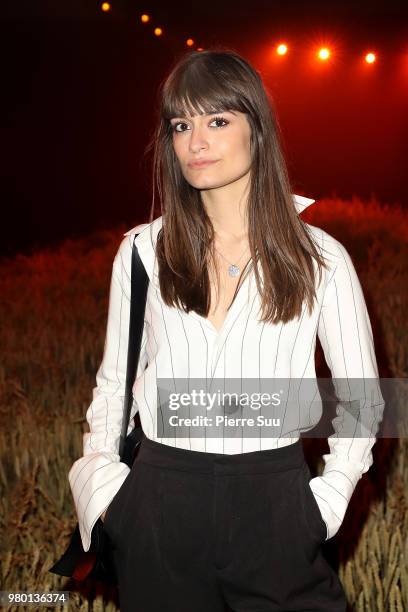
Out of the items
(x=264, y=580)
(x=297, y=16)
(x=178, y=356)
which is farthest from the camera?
(x=297, y=16)

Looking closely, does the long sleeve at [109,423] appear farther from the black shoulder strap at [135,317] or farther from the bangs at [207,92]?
the bangs at [207,92]

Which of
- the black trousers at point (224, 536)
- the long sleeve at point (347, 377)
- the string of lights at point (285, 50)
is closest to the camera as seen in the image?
the black trousers at point (224, 536)

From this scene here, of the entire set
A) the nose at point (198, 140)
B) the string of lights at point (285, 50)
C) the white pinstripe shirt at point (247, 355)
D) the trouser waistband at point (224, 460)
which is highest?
the string of lights at point (285, 50)

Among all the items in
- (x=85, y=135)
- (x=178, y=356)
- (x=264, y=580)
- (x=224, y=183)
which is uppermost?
(x=85, y=135)

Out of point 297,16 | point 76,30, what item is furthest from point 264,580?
point 76,30

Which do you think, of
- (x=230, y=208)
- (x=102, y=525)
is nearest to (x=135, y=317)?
(x=230, y=208)

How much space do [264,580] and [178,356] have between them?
0.41 metres

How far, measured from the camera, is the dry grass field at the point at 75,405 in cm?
256

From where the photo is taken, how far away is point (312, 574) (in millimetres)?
1555

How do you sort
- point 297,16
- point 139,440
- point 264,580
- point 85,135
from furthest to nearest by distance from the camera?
point 85,135 → point 297,16 → point 139,440 → point 264,580

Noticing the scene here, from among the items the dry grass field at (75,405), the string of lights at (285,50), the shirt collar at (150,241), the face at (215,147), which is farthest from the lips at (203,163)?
the string of lights at (285,50)

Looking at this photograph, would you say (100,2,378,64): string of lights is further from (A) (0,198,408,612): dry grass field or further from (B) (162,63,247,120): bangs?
(B) (162,63,247,120): bangs

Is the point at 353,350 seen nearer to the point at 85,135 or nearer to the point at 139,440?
the point at 139,440

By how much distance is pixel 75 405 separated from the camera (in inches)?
Result: 167
